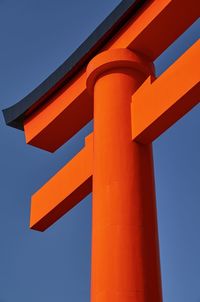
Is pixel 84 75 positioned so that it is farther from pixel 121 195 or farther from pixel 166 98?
pixel 121 195

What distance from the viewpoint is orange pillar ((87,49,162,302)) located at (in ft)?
8.93

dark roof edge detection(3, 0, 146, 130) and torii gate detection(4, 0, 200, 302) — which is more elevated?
dark roof edge detection(3, 0, 146, 130)

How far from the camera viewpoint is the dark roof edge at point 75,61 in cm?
357

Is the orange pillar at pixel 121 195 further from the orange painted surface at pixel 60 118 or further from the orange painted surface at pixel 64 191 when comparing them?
the orange painted surface at pixel 64 191

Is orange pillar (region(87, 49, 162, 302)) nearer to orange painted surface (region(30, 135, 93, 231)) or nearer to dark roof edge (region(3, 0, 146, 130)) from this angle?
dark roof edge (region(3, 0, 146, 130))

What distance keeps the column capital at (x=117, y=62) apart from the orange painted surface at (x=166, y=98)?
0.23 m

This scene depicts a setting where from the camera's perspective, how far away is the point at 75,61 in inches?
152

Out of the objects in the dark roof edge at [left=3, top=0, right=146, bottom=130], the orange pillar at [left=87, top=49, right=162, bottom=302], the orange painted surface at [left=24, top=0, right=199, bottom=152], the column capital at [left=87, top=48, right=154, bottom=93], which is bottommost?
the orange pillar at [left=87, top=49, right=162, bottom=302]

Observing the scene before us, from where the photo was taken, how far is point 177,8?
10.9 feet

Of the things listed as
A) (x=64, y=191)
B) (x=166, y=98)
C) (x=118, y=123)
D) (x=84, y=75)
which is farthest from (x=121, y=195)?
(x=84, y=75)

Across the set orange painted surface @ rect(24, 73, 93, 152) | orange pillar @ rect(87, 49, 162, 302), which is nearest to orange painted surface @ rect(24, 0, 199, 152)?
orange painted surface @ rect(24, 73, 93, 152)

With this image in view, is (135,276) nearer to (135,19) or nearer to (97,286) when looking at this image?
(97,286)

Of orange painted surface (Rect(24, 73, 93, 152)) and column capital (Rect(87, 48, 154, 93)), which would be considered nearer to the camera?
column capital (Rect(87, 48, 154, 93))

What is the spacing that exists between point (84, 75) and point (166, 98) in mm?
921
